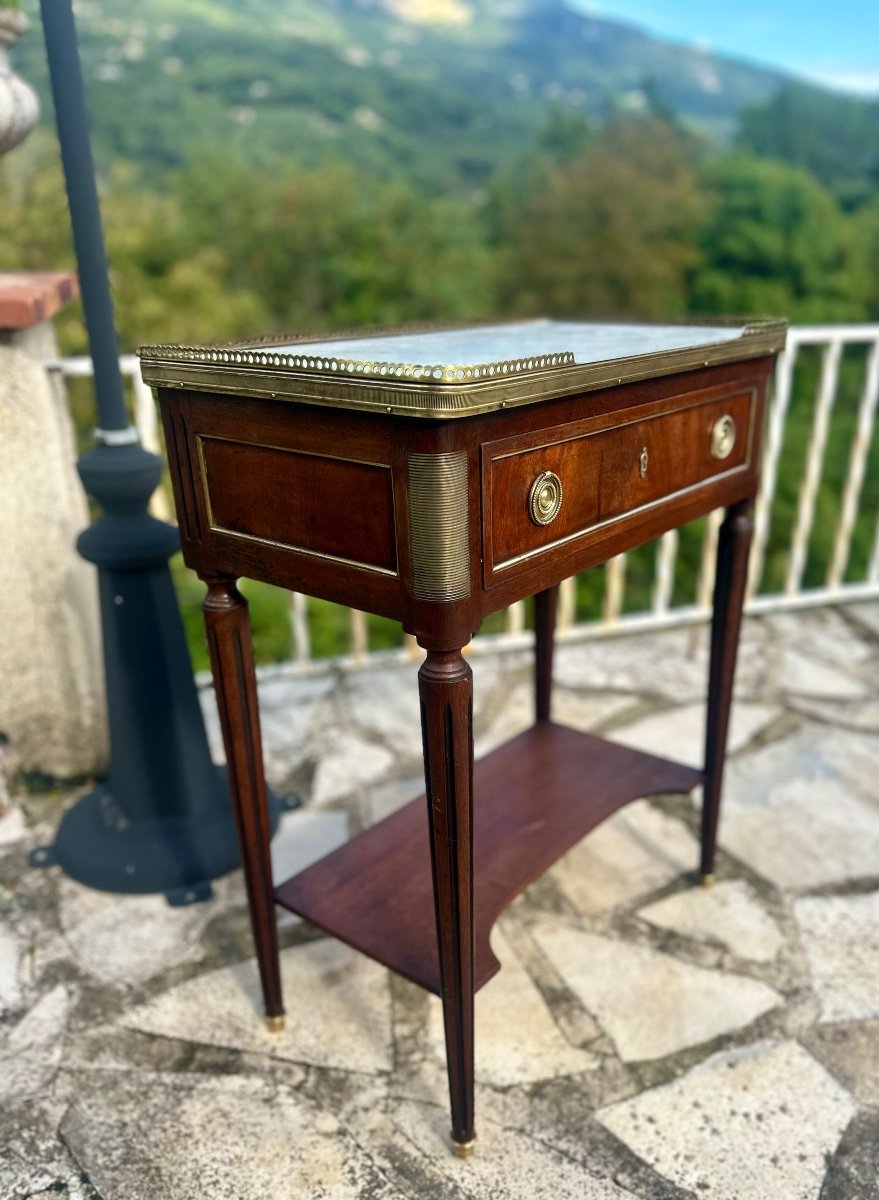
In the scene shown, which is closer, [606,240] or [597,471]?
[597,471]

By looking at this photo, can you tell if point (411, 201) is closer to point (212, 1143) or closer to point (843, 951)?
point (843, 951)

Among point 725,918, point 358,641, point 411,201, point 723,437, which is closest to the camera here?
point 723,437

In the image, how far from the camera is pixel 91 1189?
145cm

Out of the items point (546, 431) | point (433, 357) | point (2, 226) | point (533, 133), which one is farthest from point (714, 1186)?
point (533, 133)

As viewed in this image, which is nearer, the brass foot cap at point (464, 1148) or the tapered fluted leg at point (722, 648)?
the brass foot cap at point (464, 1148)

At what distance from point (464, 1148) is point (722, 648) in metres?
1.08

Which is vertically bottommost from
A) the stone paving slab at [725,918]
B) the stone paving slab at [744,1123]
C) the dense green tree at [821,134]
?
the stone paving slab at [725,918]

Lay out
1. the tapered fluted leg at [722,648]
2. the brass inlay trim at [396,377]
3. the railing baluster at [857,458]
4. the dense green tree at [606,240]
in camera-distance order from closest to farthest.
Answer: the brass inlay trim at [396,377] → the tapered fluted leg at [722,648] → the railing baluster at [857,458] → the dense green tree at [606,240]

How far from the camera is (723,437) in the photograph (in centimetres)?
166

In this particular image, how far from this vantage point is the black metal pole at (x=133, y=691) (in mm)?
1886

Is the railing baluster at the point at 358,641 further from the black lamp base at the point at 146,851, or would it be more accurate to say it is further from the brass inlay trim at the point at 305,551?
the brass inlay trim at the point at 305,551

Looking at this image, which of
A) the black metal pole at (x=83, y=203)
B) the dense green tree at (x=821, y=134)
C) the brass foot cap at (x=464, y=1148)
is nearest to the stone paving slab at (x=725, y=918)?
the brass foot cap at (x=464, y=1148)

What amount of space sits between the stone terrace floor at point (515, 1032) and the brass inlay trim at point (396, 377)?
1237 millimetres

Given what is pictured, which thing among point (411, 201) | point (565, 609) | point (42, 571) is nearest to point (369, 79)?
point (411, 201)
